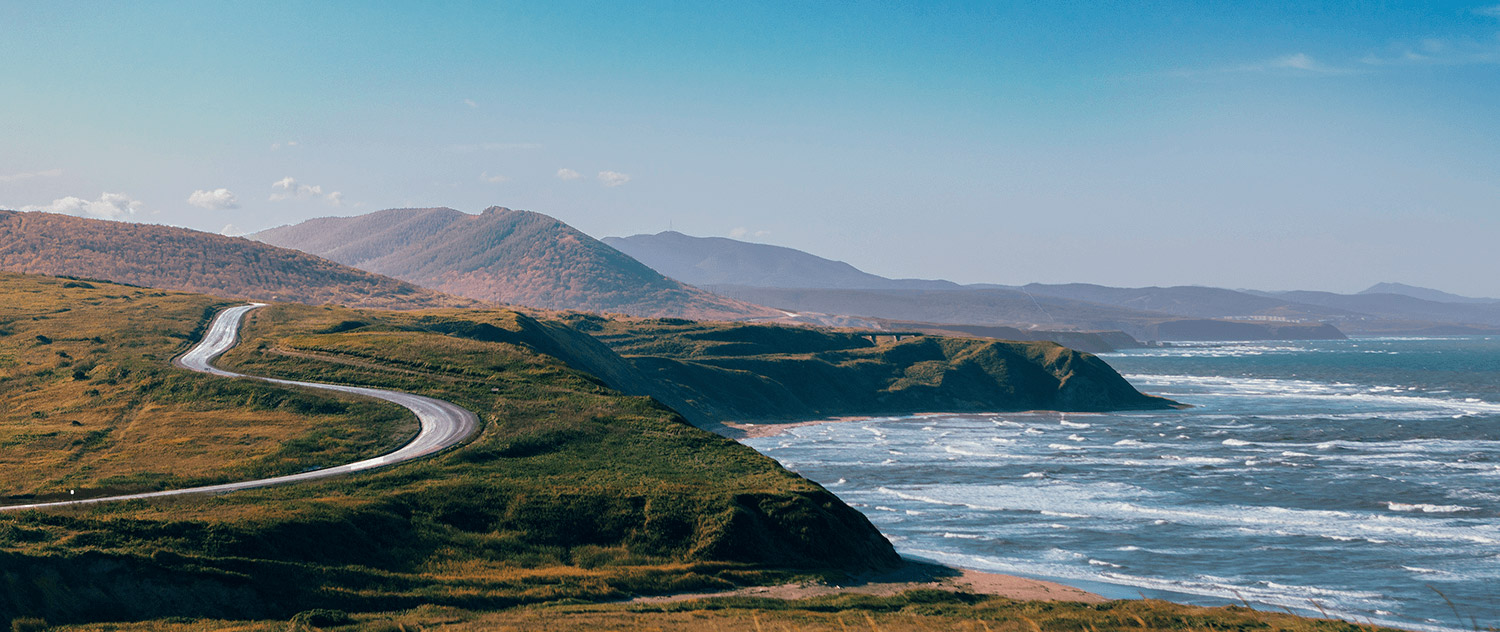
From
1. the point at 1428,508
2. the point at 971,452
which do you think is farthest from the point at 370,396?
the point at 1428,508

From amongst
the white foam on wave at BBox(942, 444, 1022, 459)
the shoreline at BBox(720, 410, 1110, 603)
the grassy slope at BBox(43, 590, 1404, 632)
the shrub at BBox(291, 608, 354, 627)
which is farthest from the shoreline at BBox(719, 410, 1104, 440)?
the shrub at BBox(291, 608, 354, 627)

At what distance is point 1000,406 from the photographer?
18762 centimetres

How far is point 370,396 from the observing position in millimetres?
93812

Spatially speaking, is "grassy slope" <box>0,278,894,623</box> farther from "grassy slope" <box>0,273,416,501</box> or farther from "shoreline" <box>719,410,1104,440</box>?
"shoreline" <box>719,410,1104,440</box>

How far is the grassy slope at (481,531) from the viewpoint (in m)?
46.4

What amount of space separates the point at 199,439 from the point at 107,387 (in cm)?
2827

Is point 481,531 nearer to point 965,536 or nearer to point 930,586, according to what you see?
point 930,586

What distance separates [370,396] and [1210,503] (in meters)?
75.9

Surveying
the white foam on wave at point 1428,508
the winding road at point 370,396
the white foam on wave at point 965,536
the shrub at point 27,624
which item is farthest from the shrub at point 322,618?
the white foam on wave at point 1428,508

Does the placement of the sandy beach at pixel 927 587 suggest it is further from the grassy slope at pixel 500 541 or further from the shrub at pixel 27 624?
the shrub at pixel 27 624

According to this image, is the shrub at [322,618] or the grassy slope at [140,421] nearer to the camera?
the shrub at [322,618]

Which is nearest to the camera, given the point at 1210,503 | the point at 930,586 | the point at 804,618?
the point at 804,618

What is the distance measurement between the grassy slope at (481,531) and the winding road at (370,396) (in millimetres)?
2307

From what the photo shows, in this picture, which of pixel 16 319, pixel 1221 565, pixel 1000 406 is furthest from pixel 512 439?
pixel 1000 406
